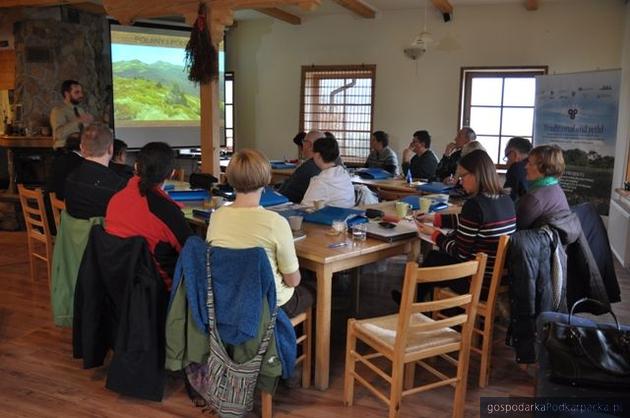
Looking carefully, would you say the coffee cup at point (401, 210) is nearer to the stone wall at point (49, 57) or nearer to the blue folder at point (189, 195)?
the blue folder at point (189, 195)

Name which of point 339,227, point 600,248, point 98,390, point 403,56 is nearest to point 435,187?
point 600,248

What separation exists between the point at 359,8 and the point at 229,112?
2.68 meters

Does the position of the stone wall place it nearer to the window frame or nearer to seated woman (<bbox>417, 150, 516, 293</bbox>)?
the window frame

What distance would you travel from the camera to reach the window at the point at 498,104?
6.72m

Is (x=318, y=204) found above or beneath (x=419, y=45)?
beneath

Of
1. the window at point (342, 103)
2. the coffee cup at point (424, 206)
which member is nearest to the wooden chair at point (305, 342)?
the coffee cup at point (424, 206)

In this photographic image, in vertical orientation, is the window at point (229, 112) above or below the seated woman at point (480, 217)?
above

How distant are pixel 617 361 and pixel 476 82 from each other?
18.0 feet

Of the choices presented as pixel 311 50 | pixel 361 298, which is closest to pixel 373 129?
pixel 311 50

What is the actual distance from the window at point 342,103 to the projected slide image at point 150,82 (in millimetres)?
1589

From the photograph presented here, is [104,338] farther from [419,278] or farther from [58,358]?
[419,278]

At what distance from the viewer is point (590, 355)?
76.2 inches

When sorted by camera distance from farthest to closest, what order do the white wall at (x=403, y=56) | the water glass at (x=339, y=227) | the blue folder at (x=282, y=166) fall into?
the white wall at (x=403, y=56)
the blue folder at (x=282, y=166)
the water glass at (x=339, y=227)

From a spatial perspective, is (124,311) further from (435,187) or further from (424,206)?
(435,187)
